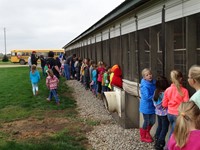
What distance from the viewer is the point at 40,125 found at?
8.97 m

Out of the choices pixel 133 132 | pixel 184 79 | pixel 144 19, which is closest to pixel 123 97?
pixel 133 132

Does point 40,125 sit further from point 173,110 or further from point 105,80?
point 173,110

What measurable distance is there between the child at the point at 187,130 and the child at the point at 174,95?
7.97ft

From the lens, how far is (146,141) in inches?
273

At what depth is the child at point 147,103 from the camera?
6.59 meters

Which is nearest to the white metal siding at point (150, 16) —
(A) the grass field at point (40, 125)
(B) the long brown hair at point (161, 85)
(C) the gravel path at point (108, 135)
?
(B) the long brown hair at point (161, 85)

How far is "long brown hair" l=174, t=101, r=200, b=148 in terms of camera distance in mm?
2771

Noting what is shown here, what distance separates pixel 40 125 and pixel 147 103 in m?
3.42

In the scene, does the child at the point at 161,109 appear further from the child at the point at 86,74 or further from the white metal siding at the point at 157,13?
the child at the point at 86,74

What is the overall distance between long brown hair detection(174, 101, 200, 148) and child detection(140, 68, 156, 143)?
143 inches

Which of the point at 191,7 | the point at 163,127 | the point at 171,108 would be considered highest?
the point at 191,7

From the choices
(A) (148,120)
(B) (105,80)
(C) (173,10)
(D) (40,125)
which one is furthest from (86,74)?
(C) (173,10)

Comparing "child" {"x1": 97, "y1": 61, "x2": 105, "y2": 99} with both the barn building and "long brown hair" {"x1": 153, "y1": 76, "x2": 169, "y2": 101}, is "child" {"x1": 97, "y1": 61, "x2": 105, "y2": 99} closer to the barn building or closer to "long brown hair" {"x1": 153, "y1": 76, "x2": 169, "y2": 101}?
the barn building

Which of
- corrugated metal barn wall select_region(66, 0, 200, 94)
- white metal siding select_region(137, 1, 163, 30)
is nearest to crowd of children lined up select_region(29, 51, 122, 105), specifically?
corrugated metal barn wall select_region(66, 0, 200, 94)
